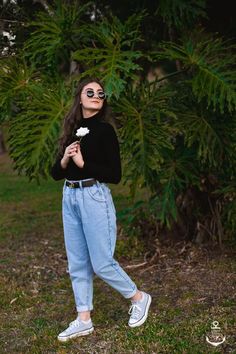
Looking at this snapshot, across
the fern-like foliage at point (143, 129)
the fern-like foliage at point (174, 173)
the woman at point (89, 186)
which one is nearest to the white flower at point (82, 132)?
the woman at point (89, 186)

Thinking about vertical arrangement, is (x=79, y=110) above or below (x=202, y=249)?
above

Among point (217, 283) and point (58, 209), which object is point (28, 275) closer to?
point (217, 283)

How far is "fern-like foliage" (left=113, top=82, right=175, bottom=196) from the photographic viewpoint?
16.4 feet

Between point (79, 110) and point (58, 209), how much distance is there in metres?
5.44

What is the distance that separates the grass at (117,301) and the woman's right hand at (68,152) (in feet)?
3.98

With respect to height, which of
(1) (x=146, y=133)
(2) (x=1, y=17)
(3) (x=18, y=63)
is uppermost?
(2) (x=1, y=17)

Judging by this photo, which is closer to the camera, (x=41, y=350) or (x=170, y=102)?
(x=41, y=350)

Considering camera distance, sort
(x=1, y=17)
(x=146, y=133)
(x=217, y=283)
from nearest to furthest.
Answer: (x=146, y=133) → (x=217, y=283) → (x=1, y=17)

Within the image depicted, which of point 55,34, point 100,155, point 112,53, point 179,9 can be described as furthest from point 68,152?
point 179,9

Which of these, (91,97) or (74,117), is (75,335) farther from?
(91,97)

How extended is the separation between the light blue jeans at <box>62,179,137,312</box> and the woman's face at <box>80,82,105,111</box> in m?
0.49

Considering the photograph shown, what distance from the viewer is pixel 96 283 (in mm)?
5848

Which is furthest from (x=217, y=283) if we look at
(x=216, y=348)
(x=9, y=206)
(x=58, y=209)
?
(x=9, y=206)

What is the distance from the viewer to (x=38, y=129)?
204 inches
